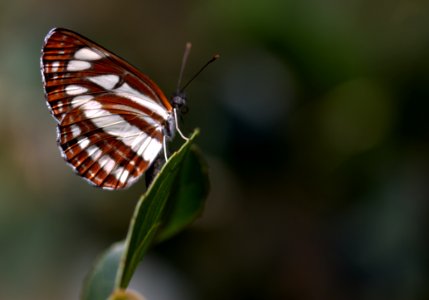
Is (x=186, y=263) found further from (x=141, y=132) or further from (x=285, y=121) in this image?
(x=141, y=132)

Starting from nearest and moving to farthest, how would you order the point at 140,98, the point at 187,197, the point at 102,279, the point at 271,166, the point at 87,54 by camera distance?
the point at 102,279 < the point at 187,197 < the point at 87,54 < the point at 140,98 < the point at 271,166

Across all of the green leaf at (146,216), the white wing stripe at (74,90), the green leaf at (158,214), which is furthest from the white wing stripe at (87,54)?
the green leaf at (146,216)

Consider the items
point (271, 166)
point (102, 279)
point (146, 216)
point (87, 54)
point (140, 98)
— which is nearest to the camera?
point (146, 216)

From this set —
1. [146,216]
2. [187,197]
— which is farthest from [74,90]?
[146,216]

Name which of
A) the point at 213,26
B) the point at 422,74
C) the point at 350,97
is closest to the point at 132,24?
the point at 213,26

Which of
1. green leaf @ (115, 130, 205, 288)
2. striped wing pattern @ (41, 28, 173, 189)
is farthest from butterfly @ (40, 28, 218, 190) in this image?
green leaf @ (115, 130, 205, 288)

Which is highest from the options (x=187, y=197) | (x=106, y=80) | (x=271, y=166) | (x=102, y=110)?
(x=187, y=197)

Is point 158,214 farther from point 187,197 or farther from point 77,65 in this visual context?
point 77,65
